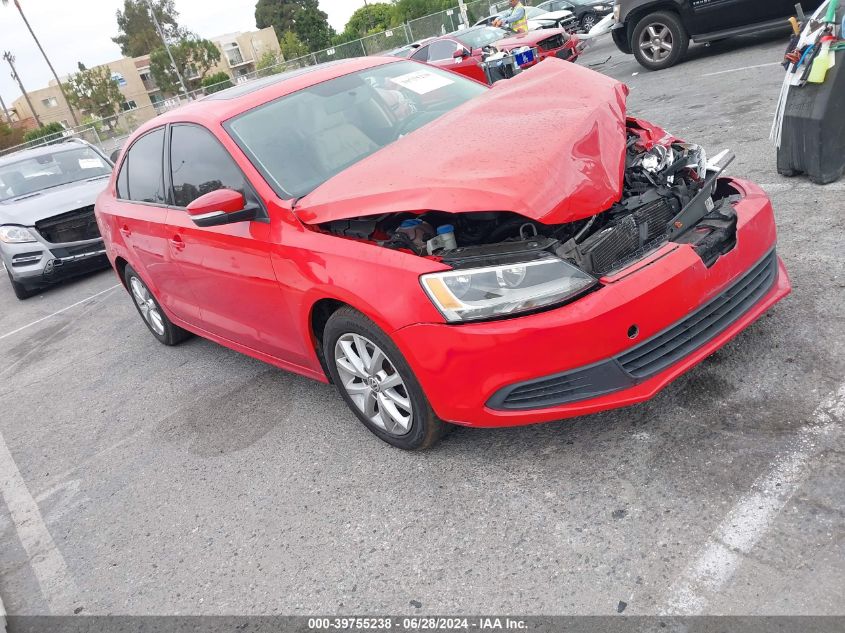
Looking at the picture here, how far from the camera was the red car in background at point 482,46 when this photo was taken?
14172 mm

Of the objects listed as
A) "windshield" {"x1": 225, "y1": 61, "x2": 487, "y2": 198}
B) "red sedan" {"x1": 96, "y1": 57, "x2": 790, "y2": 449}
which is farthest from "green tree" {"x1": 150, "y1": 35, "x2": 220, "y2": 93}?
"red sedan" {"x1": 96, "y1": 57, "x2": 790, "y2": 449}

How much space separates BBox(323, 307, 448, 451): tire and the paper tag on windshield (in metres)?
1.78

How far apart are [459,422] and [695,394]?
107 centimetres

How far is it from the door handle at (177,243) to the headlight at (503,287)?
2.13 metres

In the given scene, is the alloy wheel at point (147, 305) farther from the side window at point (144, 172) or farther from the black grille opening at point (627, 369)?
the black grille opening at point (627, 369)

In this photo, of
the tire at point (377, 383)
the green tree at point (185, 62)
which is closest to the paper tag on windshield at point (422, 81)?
the tire at point (377, 383)

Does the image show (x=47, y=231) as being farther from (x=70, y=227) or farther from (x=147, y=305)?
(x=147, y=305)

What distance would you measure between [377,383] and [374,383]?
0.02 metres

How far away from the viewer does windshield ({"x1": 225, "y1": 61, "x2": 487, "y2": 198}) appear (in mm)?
3623

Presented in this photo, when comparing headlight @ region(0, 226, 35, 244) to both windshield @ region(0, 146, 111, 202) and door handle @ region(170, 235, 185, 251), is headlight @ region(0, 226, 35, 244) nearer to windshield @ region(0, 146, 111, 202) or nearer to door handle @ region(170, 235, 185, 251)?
windshield @ region(0, 146, 111, 202)

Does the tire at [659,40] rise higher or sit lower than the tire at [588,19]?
higher

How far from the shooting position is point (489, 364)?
275 cm

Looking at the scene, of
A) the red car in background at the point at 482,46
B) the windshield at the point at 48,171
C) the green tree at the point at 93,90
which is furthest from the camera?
the green tree at the point at 93,90

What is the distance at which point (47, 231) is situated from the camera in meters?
8.76
